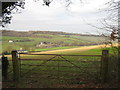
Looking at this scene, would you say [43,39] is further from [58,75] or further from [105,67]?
[105,67]

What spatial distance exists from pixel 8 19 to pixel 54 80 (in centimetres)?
552

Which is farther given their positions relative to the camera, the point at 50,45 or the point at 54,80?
the point at 50,45

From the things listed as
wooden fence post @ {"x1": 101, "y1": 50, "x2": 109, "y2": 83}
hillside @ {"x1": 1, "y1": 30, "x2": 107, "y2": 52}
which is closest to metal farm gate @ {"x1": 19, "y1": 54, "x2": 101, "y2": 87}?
wooden fence post @ {"x1": 101, "y1": 50, "x2": 109, "y2": 83}

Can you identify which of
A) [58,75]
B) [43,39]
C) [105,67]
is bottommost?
[58,75]

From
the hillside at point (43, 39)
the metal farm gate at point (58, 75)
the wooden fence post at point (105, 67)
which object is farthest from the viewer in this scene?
the hillside at point (43, 39)

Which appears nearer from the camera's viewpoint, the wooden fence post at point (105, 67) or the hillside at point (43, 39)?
the wooden fence post at point (105, 67)

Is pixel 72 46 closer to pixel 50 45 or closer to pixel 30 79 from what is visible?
pixel 50 45

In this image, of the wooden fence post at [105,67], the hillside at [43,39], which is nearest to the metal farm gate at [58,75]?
the wooden fence post at [105,67]

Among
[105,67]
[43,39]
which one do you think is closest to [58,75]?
[105,67]

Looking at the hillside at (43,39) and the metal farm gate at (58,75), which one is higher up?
the hillside at (43,39)

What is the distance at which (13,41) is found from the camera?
29.3 meters

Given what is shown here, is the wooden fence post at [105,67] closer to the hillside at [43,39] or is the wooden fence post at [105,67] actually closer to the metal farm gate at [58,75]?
the metal farm gate at [58,75]

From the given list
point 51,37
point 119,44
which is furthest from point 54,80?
point 51,37

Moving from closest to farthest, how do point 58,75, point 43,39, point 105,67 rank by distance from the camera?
point 105,67, point 58,75, point 43,39
